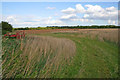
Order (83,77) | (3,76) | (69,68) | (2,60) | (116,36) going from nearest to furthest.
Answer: (3,76)
(2,60)
(83,77)
(69,68)
(116,36)

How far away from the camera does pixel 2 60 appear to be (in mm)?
5516

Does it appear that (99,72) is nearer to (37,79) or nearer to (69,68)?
(69,68)

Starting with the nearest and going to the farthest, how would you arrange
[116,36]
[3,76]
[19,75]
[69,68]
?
[3,76] → [19,75] → [69,68] → [116,36]

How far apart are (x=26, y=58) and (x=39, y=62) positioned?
61 centimetres

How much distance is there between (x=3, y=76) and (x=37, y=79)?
115cm

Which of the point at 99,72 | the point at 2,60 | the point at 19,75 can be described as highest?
the point at 2,60

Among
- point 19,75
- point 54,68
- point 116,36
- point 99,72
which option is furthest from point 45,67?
point 116,36

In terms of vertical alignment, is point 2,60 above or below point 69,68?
above

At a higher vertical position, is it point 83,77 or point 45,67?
point 45,67

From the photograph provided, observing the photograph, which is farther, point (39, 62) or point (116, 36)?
point (116, 36)

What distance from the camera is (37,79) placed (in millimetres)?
5121

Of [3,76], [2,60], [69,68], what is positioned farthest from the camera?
[69,68]

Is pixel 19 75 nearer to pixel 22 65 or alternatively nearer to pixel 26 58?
pixel 22 65

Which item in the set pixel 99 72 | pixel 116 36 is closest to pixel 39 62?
pixel 99 72
